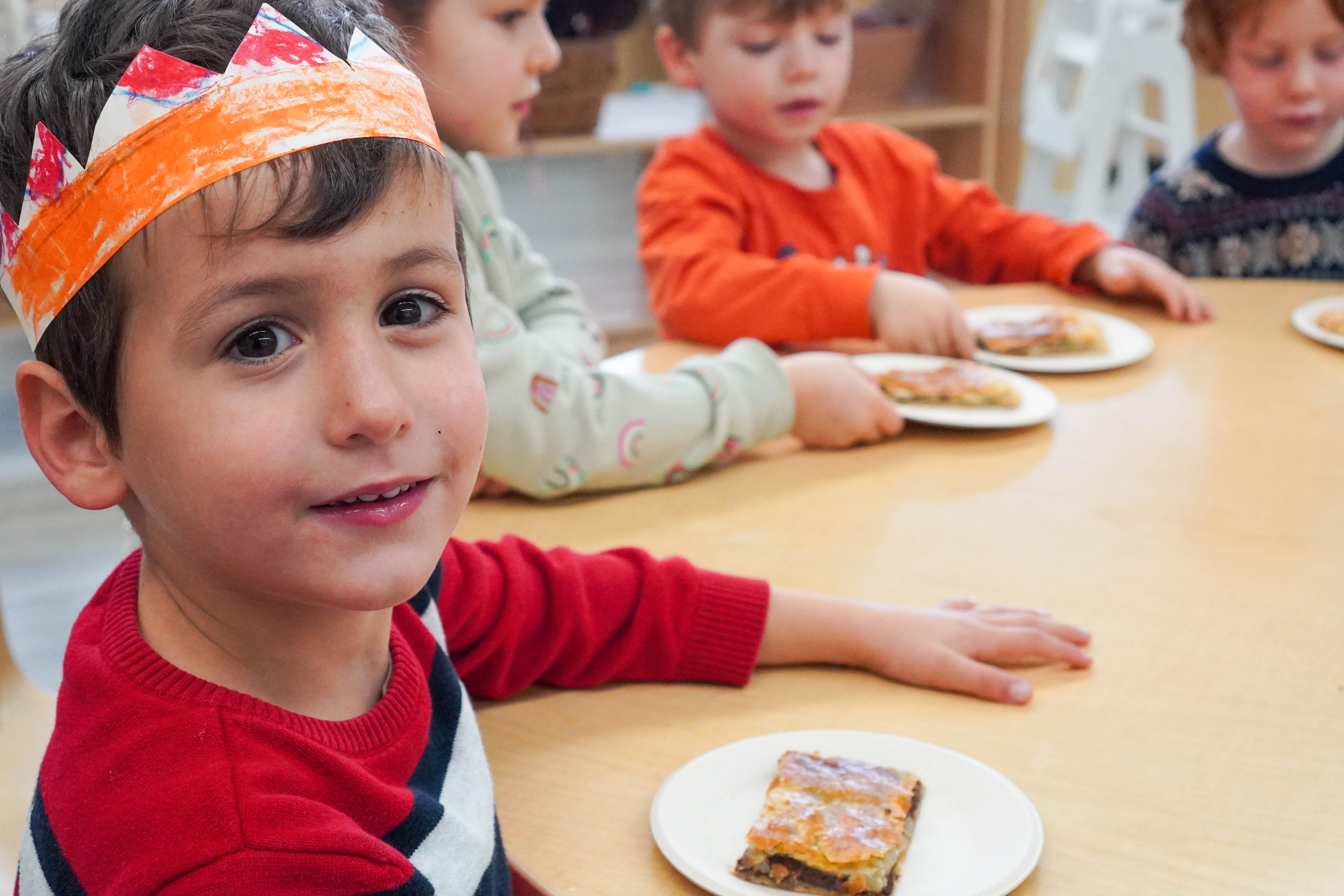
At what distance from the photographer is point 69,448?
636 mm

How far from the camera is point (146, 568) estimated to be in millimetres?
675

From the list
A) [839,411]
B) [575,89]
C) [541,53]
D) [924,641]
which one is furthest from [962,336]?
[575,89]

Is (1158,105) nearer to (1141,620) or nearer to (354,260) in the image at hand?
(1141,620)

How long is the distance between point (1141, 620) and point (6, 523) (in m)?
2.59

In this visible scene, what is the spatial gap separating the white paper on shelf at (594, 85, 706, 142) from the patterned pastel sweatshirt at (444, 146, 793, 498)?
1710 millimetres

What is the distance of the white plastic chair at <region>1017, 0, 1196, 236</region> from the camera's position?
3369 millimetres

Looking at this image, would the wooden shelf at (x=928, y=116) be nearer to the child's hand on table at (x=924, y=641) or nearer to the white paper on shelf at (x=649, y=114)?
the white paper on shelf at (x=649, y=114)

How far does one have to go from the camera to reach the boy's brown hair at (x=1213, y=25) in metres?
1.85

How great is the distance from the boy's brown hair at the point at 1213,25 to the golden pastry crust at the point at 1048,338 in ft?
2.28

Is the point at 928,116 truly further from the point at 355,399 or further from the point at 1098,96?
the point at 355,399

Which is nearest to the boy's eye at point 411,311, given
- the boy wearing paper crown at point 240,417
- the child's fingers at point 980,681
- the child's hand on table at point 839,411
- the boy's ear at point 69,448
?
the boy wearing paper crown at point 240,417

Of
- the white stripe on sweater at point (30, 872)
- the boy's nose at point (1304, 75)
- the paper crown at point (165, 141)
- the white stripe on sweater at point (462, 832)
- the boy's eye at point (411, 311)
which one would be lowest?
the white stripe on sweater at point (462, 832)

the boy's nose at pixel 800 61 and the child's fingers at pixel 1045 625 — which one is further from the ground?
the boy's nose at pixel 800 61

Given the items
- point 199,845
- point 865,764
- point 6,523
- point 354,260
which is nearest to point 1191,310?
point 865,764
